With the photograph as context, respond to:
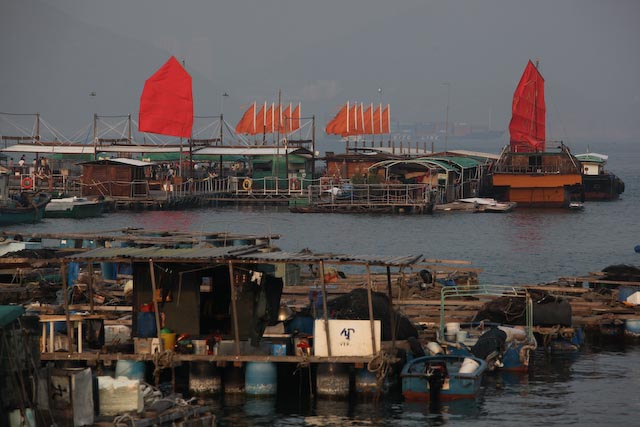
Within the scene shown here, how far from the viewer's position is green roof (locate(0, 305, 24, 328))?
1606 cm

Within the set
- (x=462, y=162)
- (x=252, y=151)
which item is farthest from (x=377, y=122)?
(x=252, y=151)

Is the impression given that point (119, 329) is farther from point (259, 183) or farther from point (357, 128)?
point (357, 128)

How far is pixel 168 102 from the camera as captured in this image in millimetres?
83250

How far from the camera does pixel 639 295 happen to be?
31484mm

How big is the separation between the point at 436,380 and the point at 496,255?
103 ft

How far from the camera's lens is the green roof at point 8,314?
52.7 ft

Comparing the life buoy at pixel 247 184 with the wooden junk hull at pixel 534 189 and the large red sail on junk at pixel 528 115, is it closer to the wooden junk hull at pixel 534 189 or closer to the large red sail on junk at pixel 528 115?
the wooden junk hull at pixel 534 189

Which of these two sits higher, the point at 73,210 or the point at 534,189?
the point at 534,189

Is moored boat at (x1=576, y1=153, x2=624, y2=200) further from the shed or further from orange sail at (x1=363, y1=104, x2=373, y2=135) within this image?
the shed

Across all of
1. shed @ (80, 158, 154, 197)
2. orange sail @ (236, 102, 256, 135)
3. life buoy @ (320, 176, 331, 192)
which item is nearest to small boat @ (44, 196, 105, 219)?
shed @ (80, 158, 154, 197)

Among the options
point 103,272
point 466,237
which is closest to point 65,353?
point 103,272

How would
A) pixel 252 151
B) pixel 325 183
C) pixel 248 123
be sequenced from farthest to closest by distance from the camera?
1. pixel 248 123
2. pixel 252 151
3. pixel 325 183

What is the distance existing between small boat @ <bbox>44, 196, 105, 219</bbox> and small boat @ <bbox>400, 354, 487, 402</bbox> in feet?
158

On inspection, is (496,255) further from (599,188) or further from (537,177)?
(599,188)
